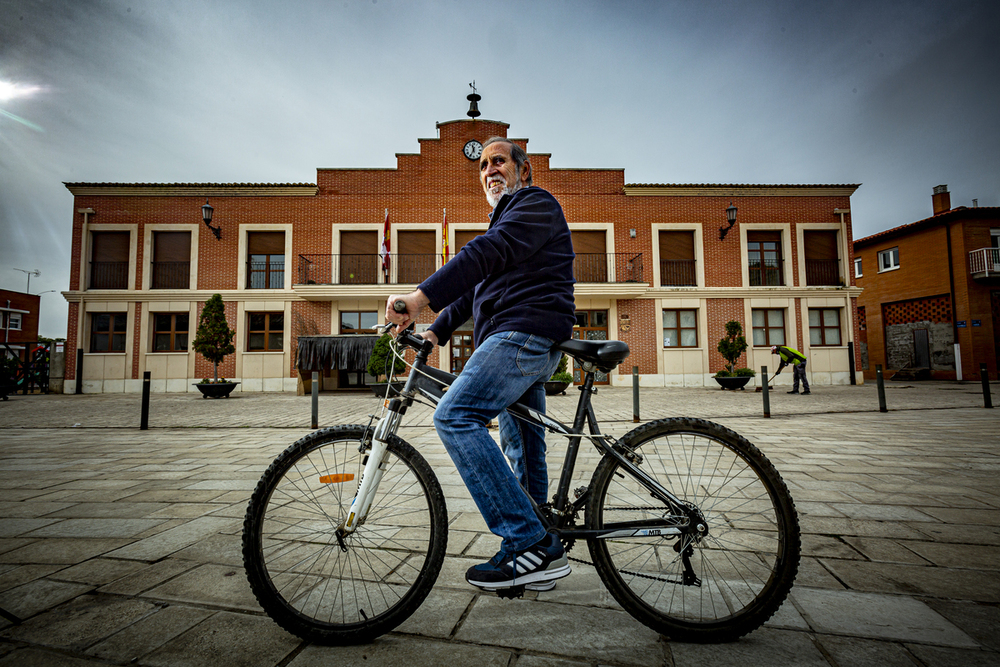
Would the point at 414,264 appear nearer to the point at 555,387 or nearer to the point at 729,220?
the point at 555,387

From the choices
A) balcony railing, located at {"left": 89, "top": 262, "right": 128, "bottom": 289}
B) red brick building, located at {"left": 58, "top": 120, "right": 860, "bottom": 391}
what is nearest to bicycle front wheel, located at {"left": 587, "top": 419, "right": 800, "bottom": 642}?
red brick building, located at {"left": 58, "top": 120, "right": 860, "bottom": 391}

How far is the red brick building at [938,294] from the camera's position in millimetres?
19453

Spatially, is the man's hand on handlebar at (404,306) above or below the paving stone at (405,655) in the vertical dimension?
above

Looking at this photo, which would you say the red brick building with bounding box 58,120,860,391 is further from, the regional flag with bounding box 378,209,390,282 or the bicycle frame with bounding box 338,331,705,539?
the bicycle frame with bounding box 338,331,705,539

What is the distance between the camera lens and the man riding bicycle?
1.56 m

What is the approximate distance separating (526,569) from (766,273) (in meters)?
21.8

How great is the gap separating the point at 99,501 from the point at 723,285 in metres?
20.6

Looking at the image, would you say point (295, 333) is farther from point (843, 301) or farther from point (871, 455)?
point (843, 301)

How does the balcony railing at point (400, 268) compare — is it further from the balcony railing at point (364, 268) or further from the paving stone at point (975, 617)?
the paving stone at point (975, 617)

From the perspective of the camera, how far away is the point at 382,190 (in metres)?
19.3

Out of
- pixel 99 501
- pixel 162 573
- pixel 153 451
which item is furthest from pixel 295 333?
pixel 162 573

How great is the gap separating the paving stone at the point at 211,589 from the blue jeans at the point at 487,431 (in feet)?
3.31

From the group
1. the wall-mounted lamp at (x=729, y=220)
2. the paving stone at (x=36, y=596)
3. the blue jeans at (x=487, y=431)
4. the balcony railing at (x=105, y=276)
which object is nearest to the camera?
the blue jeans at (x=487, y=431)

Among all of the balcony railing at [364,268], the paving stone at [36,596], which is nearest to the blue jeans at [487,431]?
the paving stone at [36,596]
